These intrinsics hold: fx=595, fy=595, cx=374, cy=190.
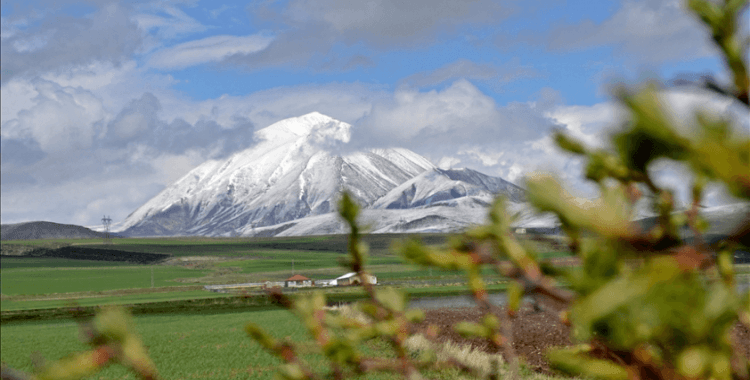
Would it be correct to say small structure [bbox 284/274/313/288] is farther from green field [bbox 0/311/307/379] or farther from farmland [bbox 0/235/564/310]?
green field [bbox 0/311/307/379]

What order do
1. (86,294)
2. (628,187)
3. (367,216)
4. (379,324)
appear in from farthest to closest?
(86,294), (379,324), (367,216), (628,187)

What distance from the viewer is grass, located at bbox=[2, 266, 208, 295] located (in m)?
81.2

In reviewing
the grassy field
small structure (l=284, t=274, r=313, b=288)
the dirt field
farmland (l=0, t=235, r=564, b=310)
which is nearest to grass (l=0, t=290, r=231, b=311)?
farmland (l=0, t=235, r=564, b=310)

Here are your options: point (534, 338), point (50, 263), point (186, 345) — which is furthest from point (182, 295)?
point (50, 263)

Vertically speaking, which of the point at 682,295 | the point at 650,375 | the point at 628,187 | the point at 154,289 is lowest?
the point at 154,289

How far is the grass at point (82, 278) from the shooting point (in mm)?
81188

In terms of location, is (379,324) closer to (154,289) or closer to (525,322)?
(525,322)

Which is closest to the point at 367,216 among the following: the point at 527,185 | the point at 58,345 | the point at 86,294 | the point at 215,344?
the point at 527,185

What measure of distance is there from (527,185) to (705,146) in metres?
0.16

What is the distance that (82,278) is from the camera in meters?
95.5

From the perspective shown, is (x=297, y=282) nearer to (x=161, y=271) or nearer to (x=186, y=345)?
(x=161, y=271)

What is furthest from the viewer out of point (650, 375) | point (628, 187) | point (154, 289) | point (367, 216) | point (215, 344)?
point (154, 289)

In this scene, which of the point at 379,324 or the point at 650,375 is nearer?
the point at 650,375

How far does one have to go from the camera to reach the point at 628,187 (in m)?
0.92
